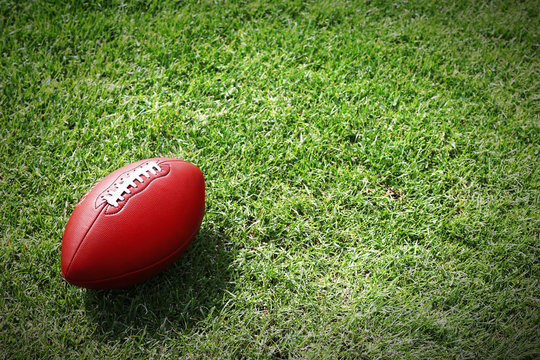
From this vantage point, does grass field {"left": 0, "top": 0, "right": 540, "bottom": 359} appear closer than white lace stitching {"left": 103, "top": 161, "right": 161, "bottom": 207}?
No

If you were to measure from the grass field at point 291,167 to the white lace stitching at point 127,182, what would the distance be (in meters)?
0.51

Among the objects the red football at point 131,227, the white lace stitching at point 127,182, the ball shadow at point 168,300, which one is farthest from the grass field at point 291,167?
the white lace stitching at point 127,182

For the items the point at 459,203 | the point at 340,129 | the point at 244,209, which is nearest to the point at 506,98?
the point at 459,203

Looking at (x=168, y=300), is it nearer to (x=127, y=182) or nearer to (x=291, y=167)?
(x=127, y=182)

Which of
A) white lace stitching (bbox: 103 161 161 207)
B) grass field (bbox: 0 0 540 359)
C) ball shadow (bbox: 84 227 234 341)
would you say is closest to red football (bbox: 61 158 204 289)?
white lace stitching (bbox: 103 161 161 207)

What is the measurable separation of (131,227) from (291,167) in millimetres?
1141

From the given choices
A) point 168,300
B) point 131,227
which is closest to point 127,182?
point 131,227

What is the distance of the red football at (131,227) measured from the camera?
6.33ft

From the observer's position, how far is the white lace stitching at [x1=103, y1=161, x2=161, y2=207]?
200cm

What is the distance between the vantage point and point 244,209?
2562 mm

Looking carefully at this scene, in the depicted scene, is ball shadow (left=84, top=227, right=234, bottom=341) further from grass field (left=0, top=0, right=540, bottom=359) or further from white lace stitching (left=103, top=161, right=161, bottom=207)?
white lace stitching (left=103, top=161, right=161, bottom=207)

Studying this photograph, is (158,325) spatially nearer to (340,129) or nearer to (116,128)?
(116,128)

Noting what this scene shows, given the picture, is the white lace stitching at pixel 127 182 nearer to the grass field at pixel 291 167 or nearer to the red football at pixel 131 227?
the red football at pixel 131 227

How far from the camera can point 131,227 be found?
1969 millimetres
